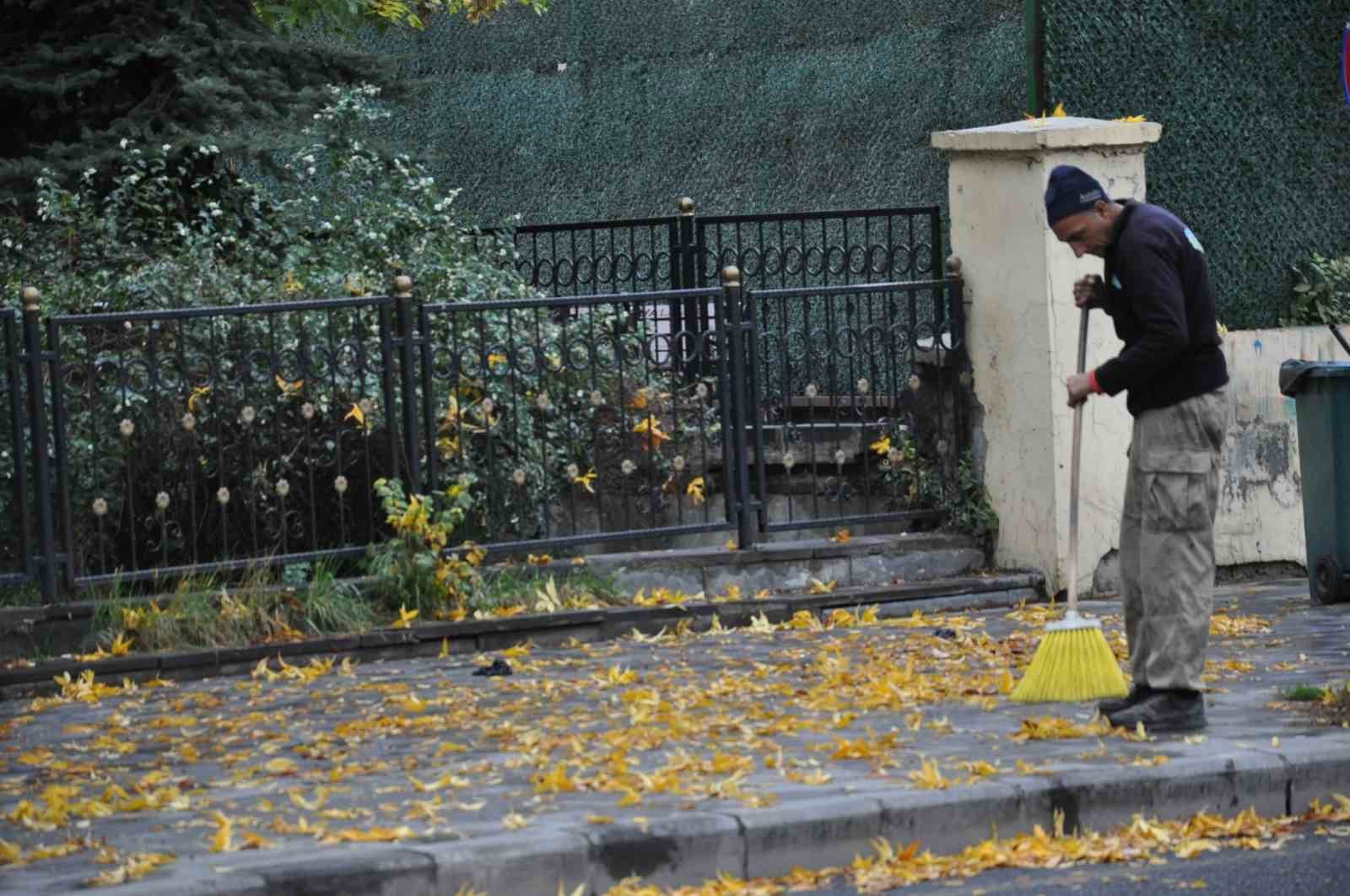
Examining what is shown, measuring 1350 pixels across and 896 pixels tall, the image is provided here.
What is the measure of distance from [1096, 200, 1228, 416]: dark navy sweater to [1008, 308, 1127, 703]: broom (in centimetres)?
35

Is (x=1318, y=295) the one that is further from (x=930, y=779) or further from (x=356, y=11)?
(x=356, y=11)

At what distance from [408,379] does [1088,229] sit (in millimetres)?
3783

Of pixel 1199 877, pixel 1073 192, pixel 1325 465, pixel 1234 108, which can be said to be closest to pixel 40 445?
pixel 1073 192

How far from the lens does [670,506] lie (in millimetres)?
11133

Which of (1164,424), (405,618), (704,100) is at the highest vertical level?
(704,100)

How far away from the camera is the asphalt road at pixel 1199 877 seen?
19.1ft

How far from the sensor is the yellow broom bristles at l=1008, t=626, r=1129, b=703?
783cm

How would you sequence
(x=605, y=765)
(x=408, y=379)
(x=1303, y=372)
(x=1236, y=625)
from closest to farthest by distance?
(x=605, y=765) < (x=1236, y=625) < (x=408, y=379) < (x=1303, y=372)

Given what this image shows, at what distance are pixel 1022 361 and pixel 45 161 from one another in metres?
5.87

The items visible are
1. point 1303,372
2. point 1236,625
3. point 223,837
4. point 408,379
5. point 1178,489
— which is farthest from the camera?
point 1303,372

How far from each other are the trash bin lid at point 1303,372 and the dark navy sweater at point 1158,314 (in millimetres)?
3003

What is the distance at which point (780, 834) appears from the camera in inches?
242

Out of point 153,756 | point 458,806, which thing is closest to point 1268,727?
point 458,806

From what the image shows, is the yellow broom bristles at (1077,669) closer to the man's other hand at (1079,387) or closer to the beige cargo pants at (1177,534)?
the beige cargo pants at (1177,534)
